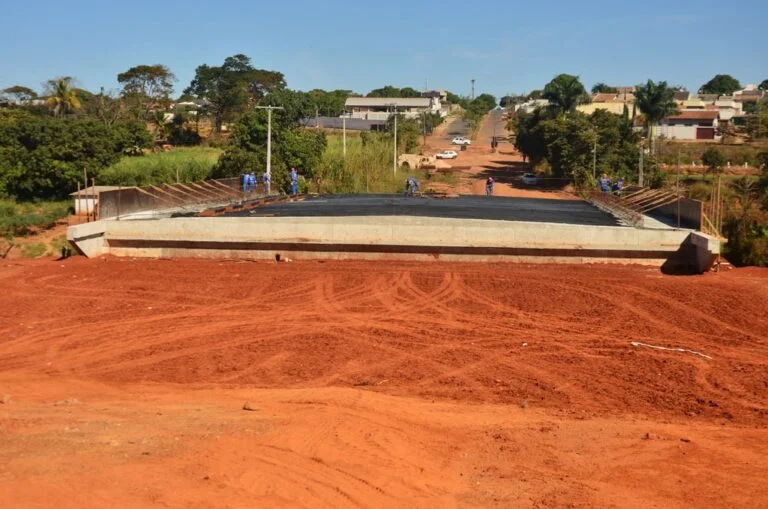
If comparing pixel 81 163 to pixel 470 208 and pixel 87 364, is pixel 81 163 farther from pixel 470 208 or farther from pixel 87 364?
pixel 87 364

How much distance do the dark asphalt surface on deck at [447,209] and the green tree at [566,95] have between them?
4193cm

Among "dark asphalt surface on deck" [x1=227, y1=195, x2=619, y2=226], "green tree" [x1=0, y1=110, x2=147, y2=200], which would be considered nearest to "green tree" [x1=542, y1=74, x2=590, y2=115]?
"green tree" [x1=0, y1=110, x2=147, y2=200]

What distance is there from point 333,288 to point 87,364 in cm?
621

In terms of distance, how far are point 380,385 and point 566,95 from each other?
210ft

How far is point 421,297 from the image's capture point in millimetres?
16703

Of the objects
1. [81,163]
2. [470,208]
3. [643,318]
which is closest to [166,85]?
[81,163]

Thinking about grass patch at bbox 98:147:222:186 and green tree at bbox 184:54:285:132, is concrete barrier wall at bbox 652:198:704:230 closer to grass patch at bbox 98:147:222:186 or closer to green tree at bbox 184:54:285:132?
grass patch at bbox 98:147:222:186

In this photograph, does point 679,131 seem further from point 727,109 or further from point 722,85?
point 722,85

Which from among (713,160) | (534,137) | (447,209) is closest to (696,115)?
(713,160)

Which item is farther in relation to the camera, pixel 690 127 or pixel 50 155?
pixel 690 127

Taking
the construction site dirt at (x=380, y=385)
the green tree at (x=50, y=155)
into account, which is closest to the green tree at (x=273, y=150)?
the green tree at (x=50, y=155)

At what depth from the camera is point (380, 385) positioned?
438 inches

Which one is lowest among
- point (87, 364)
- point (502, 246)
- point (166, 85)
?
point (87, 364)

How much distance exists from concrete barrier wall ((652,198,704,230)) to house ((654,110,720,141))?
7234 centimetres
